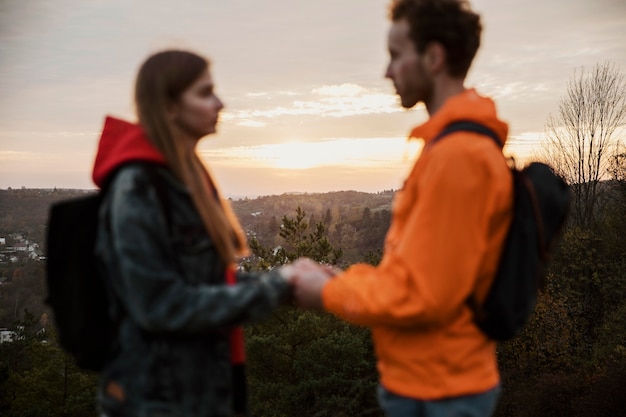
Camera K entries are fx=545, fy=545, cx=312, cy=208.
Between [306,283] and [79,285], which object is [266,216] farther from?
[79,285]

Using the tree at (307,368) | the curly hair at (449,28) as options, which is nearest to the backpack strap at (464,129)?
the curly hair at (449,28)

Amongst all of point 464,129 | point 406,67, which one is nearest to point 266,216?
point 406,67

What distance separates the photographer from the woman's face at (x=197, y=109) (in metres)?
1.93

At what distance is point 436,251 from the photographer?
1707 mm

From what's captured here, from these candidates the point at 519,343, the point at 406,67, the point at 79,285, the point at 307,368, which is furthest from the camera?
the point at 519,343

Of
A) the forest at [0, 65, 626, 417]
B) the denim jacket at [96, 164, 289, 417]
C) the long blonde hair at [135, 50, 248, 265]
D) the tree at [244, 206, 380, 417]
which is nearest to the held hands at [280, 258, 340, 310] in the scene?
the denim jacket at [96, 164, 289, 417]

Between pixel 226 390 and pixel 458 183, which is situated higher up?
pixel 458 183

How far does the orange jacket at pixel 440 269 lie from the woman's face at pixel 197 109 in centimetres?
74

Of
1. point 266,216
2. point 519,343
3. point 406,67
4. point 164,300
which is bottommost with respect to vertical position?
point 519,343

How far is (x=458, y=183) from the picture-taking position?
1.70 meters

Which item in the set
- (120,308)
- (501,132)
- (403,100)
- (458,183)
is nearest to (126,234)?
(120,308)

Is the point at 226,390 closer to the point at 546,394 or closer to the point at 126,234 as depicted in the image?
the point at 126,234

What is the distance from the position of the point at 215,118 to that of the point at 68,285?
77cm

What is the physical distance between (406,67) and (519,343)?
103 feet
